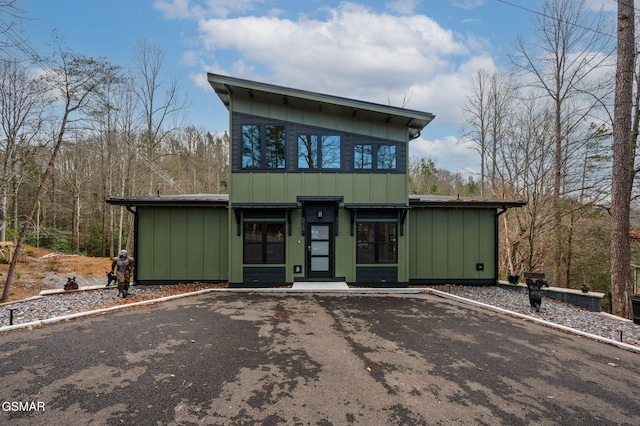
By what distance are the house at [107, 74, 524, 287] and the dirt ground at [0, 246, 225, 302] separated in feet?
18.4

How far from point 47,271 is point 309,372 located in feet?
51.9

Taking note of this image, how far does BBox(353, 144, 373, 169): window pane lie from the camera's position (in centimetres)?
763

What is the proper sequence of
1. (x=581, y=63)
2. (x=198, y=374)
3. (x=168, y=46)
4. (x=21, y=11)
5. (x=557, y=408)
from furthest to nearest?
(x=168, y=46) → (x=581, y=63) → (x=21, y=11) → (x=198, y=374) → (x=557, y=408)

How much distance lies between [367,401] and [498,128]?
14906 millimetres

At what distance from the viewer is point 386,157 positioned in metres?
7.68

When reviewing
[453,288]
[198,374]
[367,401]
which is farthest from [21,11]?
[453,288]

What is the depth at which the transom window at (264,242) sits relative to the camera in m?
7.56

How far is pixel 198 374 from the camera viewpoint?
3109 mm

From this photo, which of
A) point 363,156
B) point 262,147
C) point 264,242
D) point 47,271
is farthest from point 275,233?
point 47,271

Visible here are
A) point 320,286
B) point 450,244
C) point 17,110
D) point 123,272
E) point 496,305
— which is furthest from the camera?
point 17,110

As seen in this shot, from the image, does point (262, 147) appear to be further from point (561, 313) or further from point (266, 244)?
point (561, 313)

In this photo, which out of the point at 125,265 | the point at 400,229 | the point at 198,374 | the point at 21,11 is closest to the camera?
the point at 198,374

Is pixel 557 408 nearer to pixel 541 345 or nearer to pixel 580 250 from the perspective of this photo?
pixel 541 345

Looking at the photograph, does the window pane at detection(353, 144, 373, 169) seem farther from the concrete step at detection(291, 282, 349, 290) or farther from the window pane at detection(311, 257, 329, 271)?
the concrete step at detection(291, 282, 349, 290)
